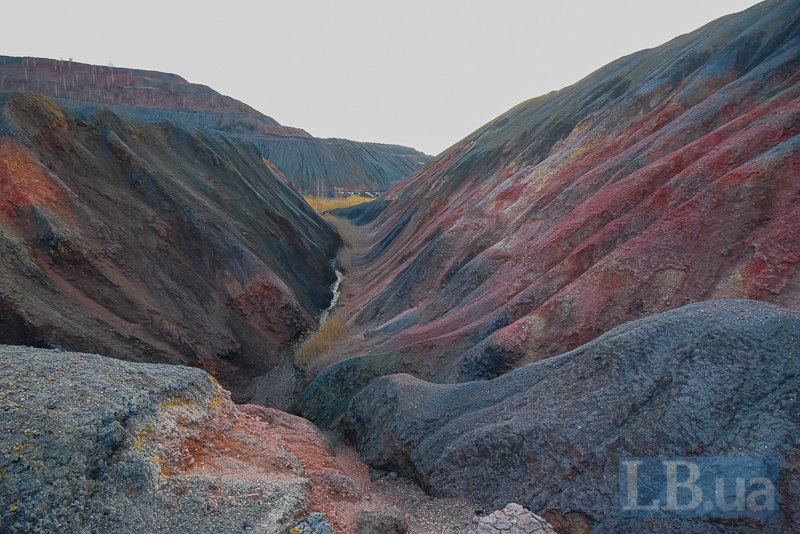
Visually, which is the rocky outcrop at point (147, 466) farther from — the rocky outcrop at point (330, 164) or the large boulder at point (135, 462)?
the rocky outcrop at point (330, 164)

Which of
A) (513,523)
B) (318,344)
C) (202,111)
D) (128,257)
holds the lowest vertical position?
(318,344)

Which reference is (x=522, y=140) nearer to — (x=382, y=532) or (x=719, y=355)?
(x=719, y=355)

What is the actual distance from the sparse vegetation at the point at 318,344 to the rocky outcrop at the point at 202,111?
64491 millimetres

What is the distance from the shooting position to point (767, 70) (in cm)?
1427

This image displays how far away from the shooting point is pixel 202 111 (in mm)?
88125

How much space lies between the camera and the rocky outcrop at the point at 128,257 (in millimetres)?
12930

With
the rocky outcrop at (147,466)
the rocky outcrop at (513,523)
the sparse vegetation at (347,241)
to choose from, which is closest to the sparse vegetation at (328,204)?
the sparse vegetation at (347,241)

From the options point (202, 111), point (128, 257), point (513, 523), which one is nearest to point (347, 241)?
point (128, 257)

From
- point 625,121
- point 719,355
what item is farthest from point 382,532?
point 625,121

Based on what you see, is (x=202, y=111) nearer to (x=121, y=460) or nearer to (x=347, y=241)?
(x=347, y=241)

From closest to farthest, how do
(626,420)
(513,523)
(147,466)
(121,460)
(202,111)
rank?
(121,460), (147,466), (513,523), (626,420), (202,111)

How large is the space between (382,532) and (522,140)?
28.5 metres

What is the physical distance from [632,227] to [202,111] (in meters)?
91.9

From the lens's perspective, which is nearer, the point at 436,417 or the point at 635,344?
the point at 635,344
